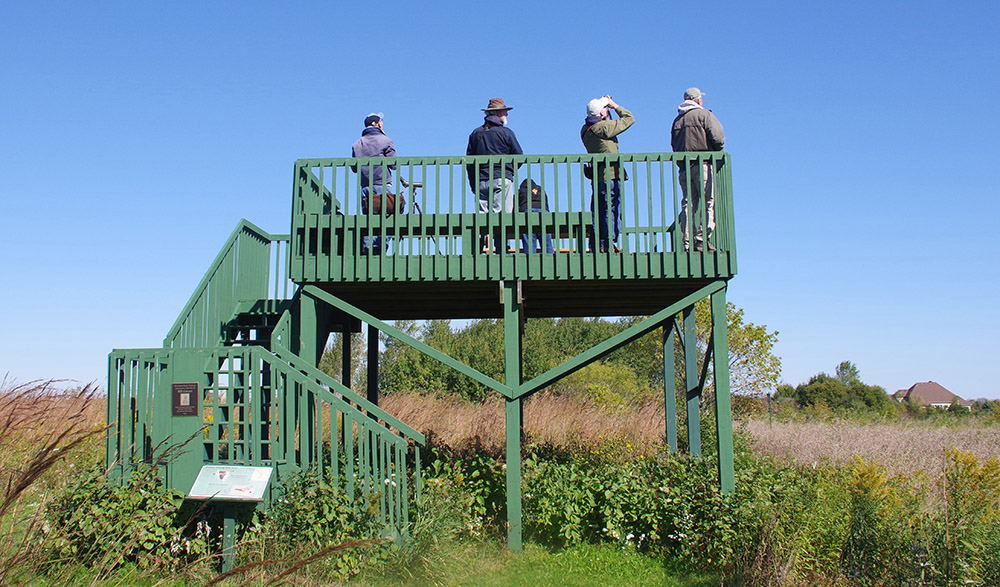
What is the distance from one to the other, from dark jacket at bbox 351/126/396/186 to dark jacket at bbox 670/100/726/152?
338 cm

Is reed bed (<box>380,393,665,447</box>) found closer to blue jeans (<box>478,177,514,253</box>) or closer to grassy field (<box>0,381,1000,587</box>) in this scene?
grassy field (<box>0,381,1000,587</box>)

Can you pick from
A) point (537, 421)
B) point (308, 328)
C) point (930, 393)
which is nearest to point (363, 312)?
point (308, 328)

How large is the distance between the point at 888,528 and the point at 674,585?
199cm

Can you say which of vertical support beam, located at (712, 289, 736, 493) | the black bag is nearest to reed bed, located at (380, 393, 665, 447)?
vertical support beam, located at (712, 289, 736, 493)

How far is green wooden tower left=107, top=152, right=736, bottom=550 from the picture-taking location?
8.12 m

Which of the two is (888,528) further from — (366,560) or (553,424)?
(553,424)

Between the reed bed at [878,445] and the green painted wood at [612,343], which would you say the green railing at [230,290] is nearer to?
the green painted wood at [612,343]

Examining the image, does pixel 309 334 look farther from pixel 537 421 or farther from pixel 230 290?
pixel 537 421

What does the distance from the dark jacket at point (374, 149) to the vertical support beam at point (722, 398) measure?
13.1 ft

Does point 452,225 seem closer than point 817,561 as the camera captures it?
No

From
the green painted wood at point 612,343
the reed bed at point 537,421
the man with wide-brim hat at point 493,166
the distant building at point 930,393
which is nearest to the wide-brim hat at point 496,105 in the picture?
the man with wide-brim hat at point 493,166

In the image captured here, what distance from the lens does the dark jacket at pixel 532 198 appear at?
9242 mm

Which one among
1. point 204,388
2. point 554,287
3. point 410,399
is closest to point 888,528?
point 554,287

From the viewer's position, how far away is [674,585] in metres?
7.88
